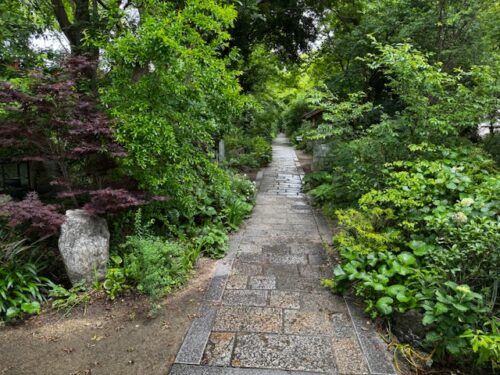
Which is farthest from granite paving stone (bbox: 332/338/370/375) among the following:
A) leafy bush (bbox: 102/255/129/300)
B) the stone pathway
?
leafy bush (bbox: 102/255/129/300)

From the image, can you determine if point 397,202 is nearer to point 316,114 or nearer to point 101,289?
point 101,289

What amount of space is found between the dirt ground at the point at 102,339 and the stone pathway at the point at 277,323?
7.5 inches

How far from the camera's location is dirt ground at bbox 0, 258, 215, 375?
7.45 ft

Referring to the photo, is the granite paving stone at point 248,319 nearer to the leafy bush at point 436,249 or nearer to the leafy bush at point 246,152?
the leafy bush at point 436,249

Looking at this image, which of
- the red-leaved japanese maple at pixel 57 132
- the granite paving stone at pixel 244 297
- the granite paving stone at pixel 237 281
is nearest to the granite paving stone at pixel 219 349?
the granite paving stone at pixel 244 297

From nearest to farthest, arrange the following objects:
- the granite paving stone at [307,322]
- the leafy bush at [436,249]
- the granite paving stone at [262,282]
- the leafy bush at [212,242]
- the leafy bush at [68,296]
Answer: the leafy bush at [436,249]
the granite paving stone at [307,322]
the leafy bush at [68,296]
the granite paving stone at [262,282]
the leafy bush at [212,242]

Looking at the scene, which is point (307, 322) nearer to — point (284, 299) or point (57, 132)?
point (284, 299)

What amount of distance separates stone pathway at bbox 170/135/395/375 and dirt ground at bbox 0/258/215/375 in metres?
0.19

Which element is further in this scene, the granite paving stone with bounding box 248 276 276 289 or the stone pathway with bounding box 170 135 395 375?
the granite paving stone with bounding box 248 276 276 289

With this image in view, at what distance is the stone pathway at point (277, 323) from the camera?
7.36 ft

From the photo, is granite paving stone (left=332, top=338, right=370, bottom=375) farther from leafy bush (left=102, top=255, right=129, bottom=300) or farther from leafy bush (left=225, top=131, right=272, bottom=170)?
leafy bush (left=225, top=131, right=272, bottom=170)

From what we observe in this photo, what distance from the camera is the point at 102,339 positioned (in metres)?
2.57

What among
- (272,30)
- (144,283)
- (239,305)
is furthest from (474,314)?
(272,30)

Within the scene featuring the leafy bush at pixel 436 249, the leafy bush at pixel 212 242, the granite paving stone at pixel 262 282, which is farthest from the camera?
the leafy bush at pixel 212 242
